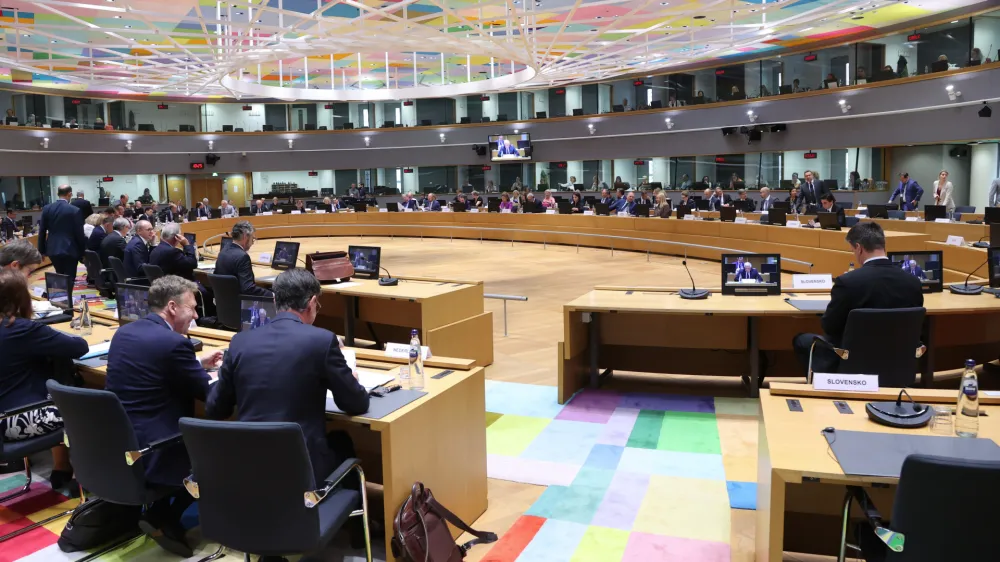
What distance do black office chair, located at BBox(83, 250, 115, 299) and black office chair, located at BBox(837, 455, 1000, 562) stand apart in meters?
9.18

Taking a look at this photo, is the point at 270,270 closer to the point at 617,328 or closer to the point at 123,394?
the point at 617,328

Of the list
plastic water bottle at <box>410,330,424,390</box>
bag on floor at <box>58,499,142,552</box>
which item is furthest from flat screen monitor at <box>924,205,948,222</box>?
bag on floor at <box>58,499,142,552</box>

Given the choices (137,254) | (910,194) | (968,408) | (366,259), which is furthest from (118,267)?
(910,194)

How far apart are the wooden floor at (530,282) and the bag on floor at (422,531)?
0.32m

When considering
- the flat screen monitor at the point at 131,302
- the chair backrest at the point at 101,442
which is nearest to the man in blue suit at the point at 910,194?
the flat screen monitor at the point at 131,302

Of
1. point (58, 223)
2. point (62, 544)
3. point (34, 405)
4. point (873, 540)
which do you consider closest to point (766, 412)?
point (873, 540)

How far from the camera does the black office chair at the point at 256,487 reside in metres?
2.42

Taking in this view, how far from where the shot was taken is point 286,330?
2850mm

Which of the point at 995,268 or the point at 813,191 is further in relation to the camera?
the point at 813,191

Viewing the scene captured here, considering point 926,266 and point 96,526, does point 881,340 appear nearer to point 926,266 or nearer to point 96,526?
point 926,266

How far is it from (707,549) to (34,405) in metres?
3.40

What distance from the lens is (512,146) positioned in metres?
24.7

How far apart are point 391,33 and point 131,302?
8688 millimetres

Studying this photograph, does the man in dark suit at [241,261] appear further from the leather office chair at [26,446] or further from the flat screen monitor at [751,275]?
the flat screen monitor at [751,275]
